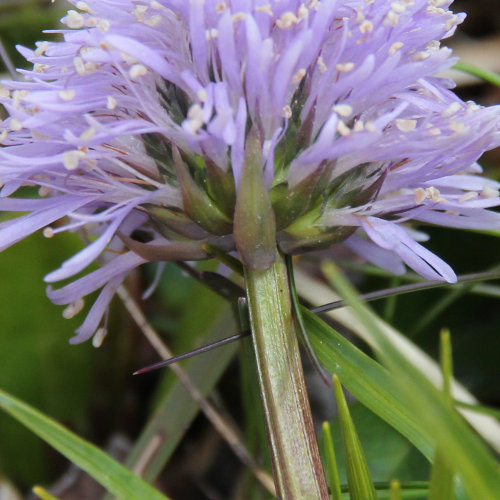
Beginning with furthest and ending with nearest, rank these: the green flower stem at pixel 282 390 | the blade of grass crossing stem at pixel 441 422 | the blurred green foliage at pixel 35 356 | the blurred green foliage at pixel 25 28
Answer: the blurred green foliage at pixel 25 28 → the blurred green foliage at pixel 35 356 → the green flower stem at pixel 282 390 → the blade of grass crossing stem at pixel 441 422

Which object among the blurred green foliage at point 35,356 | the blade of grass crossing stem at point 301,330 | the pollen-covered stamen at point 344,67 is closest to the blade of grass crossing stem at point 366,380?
the blade of grass crossing stem at point 301,330

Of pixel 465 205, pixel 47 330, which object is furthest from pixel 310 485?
pixel 47 330

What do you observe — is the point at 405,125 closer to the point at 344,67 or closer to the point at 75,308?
→ the point at 344,67

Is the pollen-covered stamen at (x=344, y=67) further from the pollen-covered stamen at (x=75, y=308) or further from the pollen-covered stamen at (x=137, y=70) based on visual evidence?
the pollen-covered stamen at (x=75, y=308)

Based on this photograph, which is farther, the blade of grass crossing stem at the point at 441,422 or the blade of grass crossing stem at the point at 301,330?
the blade of grass crossing stem at the point at 301,330

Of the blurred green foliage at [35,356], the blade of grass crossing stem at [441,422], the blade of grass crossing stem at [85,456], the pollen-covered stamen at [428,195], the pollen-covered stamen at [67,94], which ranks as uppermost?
the pollen-covered stamen at [67,94]

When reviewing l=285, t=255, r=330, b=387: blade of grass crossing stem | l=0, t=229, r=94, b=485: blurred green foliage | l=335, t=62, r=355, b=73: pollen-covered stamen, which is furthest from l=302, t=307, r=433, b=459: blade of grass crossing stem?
l=0, t=229, r=94, b=485: blurred green foliage

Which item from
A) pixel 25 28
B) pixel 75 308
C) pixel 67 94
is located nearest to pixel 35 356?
pixel 75 308
